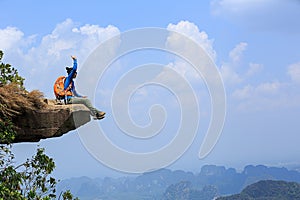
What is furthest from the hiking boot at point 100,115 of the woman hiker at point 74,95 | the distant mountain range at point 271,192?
the distant mountain range at point 271,192

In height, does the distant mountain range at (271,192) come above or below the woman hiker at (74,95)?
above

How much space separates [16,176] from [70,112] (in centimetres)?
161

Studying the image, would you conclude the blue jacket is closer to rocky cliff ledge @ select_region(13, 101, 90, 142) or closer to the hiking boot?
rocky cliff ledge @ select_region(13, 101, 90, 142)

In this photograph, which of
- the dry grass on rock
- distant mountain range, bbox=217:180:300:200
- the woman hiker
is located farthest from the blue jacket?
distant mountain range, bbox=217:180:300:200

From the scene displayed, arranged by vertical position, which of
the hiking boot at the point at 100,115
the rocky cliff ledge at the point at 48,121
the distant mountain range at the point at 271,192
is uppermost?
the distant mountain range at the point at 271,192

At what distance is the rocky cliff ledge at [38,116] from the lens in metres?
7.05

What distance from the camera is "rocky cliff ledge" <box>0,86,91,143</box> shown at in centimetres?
705

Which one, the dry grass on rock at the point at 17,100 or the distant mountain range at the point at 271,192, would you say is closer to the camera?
the dry grass on rock at the point at 17,100

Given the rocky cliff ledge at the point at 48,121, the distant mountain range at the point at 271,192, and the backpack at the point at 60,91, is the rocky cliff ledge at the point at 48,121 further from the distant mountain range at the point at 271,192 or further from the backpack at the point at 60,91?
the distant mountain range at the point at 271,192

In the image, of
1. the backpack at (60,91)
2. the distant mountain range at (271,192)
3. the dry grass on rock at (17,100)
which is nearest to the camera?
the dry grass on rock at (17,100)

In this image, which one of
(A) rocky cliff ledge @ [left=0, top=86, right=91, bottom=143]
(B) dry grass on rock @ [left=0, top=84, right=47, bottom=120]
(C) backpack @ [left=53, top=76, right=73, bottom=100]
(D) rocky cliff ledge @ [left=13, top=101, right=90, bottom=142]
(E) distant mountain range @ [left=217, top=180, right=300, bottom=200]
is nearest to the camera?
(B) dry grass on rock @ [left=0, top=84, right=47, bottom=120]

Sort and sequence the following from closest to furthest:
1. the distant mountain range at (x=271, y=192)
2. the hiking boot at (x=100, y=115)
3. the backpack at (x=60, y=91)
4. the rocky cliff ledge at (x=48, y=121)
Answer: the rocky cliff ledge at (x=48, y=121) → the backpack at (x=60, y=91) → the hiking boot at (x=100, y=115) → the distant mountain range at (x=271, y=192)

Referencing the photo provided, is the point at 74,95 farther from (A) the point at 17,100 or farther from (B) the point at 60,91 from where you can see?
(A) the point at 17,100

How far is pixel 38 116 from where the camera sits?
286 inches
